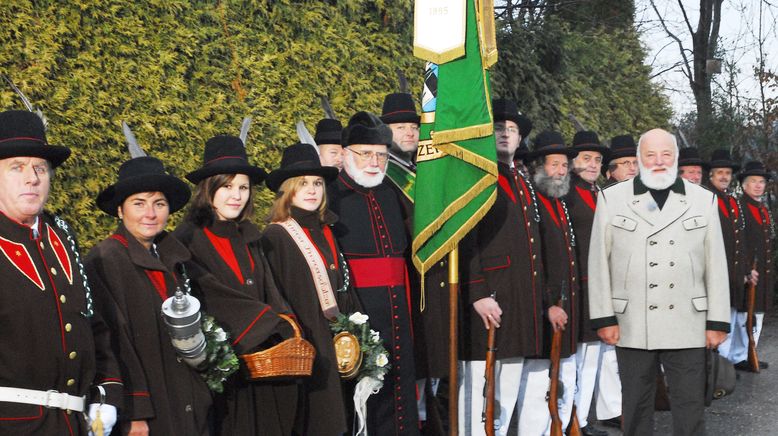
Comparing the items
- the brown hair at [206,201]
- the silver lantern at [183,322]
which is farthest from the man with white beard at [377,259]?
the silver lantern at [183,322]

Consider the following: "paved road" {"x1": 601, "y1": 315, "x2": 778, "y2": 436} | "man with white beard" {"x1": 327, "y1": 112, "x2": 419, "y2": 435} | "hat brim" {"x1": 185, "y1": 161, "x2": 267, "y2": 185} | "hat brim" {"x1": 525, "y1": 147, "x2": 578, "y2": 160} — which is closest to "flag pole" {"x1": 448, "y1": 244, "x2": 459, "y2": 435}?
"man with white beard" {"x1": 327, "y1": 112, "x2": 419, "y2": 435}

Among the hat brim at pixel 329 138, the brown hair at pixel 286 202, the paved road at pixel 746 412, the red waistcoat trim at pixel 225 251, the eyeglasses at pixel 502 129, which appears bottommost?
the paved road at pixel 746 412

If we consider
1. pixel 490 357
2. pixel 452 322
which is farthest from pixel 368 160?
pixel 490 357

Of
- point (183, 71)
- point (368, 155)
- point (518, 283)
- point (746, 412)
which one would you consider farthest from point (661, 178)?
point (746, 412)

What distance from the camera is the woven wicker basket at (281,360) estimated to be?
4434 millimetres

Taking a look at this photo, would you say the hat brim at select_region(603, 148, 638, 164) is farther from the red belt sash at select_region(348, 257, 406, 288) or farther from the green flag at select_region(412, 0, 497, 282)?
the red belt sash at select_region(348, 257, 406, 288)

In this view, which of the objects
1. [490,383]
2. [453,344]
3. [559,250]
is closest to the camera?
[453,344]

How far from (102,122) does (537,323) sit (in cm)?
306

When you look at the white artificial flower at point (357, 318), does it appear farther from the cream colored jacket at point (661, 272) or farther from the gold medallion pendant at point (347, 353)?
the cream colored jacket at point (661, 272)

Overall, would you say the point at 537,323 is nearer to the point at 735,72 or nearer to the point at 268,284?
the point at 268,284

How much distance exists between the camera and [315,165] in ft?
17.3

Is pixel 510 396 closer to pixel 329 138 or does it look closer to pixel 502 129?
pixel 502 129

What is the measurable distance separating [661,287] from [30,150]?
12.5ft

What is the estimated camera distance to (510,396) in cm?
670
